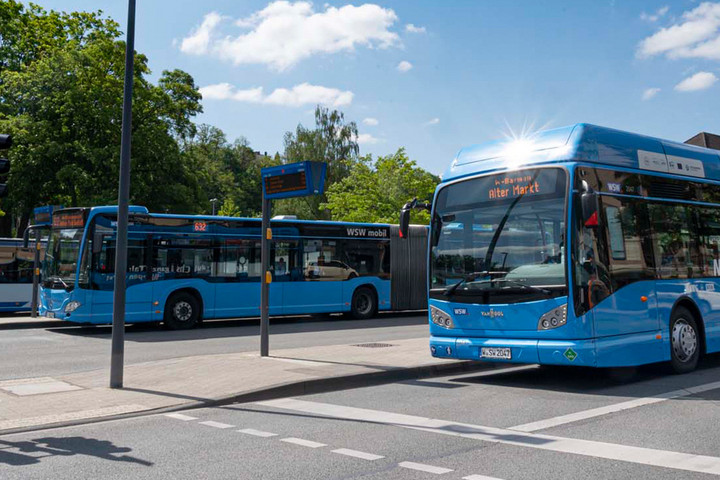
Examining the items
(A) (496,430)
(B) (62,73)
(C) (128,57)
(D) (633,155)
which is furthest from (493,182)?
(B) (62,73)

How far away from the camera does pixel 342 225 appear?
23.2 meters

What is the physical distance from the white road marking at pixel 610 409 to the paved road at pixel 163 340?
7805mm

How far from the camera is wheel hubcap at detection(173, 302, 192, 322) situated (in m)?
19.5

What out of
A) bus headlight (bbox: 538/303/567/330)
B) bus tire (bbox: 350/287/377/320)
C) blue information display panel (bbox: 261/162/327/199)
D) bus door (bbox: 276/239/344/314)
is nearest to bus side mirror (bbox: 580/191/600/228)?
bus headlight (bbox: 538/303/567/330)

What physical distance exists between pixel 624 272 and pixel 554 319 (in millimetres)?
1301

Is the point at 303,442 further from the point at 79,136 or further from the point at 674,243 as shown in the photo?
the point at 79,136

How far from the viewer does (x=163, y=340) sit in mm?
16828

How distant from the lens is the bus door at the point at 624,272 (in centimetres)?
930

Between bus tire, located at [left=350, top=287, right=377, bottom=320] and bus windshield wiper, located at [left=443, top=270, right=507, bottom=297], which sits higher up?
bus windshield wiper, located at [left=443, top=270, right=507, bottom=297]

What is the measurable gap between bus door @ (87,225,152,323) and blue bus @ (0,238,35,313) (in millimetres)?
7141

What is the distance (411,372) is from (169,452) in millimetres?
5248

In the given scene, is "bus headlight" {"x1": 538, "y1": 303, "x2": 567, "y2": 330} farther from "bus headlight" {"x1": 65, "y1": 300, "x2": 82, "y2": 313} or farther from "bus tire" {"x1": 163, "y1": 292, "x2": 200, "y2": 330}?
"bus headlight" {"x1": 65, "y1": 300, "x2": 82, "y2": 313}

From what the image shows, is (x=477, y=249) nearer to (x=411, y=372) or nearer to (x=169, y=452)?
(x=411, y=372)

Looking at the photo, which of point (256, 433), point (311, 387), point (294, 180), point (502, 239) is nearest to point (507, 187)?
point (502, 239)
